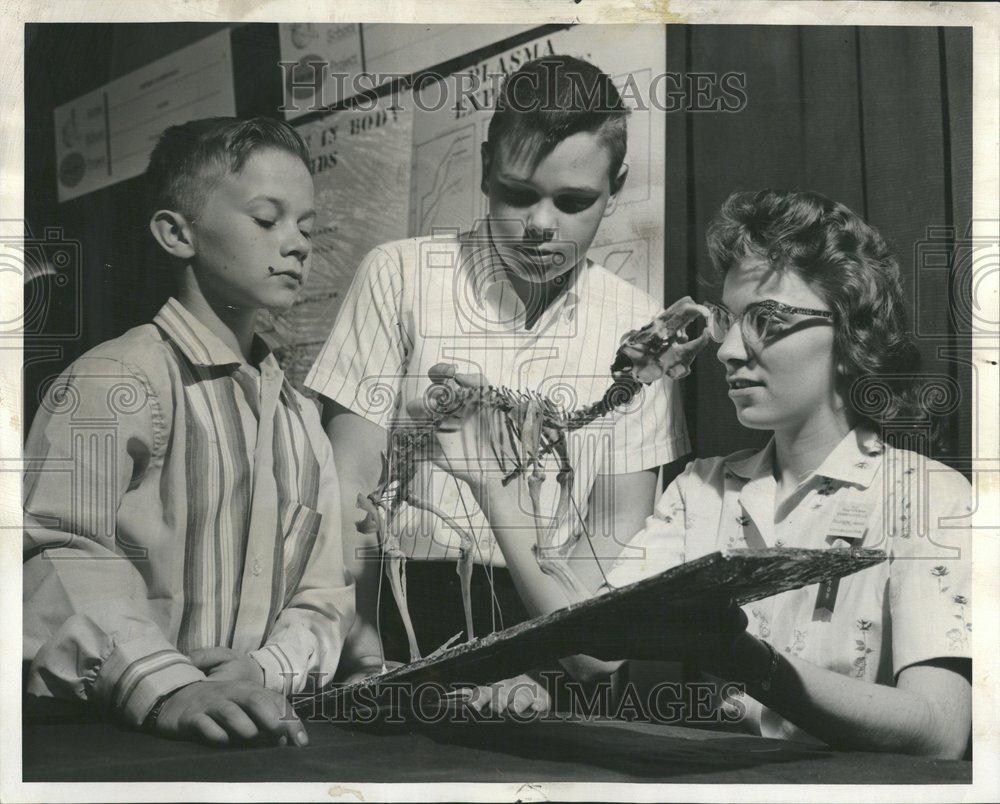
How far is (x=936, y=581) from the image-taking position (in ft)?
14.0

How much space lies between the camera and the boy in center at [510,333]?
4.34 meters

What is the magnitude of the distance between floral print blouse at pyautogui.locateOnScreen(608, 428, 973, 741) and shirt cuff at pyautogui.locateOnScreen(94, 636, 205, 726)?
1417 millimetres

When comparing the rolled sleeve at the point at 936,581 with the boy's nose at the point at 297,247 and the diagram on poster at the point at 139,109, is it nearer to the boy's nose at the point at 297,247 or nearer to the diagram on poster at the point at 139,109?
the boy's nose at the point at 297,247

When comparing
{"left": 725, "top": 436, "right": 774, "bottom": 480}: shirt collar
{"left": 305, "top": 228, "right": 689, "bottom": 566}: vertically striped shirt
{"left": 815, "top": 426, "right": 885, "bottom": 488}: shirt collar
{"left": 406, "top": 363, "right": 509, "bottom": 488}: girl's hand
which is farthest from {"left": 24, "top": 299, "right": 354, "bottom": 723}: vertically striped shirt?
{"left": 815, "top": 426, "right": 885, "bottom": 488}: shirt collar

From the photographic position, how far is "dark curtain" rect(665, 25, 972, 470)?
173 inches

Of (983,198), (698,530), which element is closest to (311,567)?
(698,530)

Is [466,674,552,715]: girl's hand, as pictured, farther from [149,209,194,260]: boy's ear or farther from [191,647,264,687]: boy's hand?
[149,209,194,260]: boy's ear

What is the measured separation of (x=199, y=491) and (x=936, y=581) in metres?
2.42

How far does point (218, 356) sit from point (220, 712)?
1.16 meters

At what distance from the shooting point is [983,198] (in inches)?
175

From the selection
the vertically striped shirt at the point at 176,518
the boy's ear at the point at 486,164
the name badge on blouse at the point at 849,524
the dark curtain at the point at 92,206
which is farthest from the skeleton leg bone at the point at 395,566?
the name badge on blouse at the point at 849,524

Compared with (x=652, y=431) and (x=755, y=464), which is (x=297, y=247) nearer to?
(x=652, y=431)

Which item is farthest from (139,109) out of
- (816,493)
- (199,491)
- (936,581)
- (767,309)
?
(936,581)

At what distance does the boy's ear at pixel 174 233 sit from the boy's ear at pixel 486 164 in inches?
39.3
